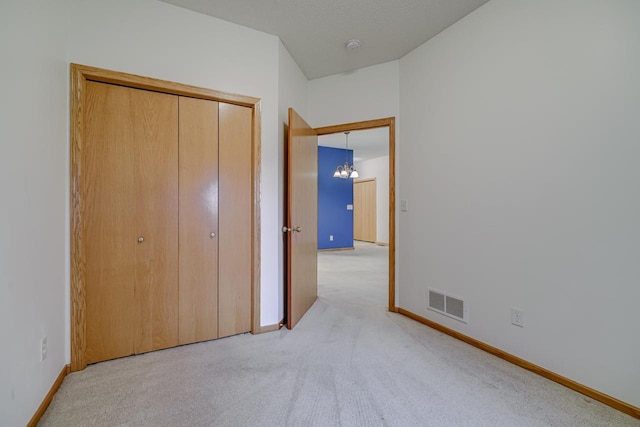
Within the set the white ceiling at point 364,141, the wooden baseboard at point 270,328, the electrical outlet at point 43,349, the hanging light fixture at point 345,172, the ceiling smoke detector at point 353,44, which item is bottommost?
the wooden baseboard at point 270,328

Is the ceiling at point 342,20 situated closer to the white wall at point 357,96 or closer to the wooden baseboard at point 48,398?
the white wall at point 357,96

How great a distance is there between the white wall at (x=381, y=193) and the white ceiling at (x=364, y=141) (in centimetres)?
56

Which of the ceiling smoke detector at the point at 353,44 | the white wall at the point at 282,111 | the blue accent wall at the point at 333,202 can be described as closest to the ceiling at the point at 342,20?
the ceiling smoke detector at the point at 353,44

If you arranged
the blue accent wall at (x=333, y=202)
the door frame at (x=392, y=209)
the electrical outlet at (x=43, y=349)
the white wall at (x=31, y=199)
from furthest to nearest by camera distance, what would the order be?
the blue accent wall at (x=333, y=202) < the door frame at (x=392, y=209) < the electrical outlet at (x=43, y=349) < the white wall at (x=31, y=199)

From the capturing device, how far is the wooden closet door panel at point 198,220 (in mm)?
2191

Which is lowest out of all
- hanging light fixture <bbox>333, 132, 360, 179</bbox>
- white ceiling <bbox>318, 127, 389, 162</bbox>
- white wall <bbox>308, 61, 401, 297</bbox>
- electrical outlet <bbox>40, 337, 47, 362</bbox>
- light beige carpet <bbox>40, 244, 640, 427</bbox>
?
light beige carpet <bbox>40, 244, 640, 427</bbox>

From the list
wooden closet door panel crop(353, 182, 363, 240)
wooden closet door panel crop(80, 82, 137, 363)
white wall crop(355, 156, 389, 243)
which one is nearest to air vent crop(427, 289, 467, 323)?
wooden closet door panel crop(80, 82, 137, 363)

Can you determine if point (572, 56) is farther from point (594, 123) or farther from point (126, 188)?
point (126, 188)

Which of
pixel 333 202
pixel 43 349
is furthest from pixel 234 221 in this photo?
pixel 333 202

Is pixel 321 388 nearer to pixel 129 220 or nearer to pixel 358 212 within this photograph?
pixel 129 220

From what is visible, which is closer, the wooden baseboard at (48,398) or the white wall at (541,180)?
the wooden baseboard at (48,398)

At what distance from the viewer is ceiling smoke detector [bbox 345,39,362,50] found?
2605 millimetres

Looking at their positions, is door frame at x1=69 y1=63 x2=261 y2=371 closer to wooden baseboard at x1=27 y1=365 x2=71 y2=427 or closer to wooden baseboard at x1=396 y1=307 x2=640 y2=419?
wooden baseboard at x1=27 y1=365 x2=71 y2=427

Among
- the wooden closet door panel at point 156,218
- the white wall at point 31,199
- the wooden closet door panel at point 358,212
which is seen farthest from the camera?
the wooden closet door panel at point 358,212
